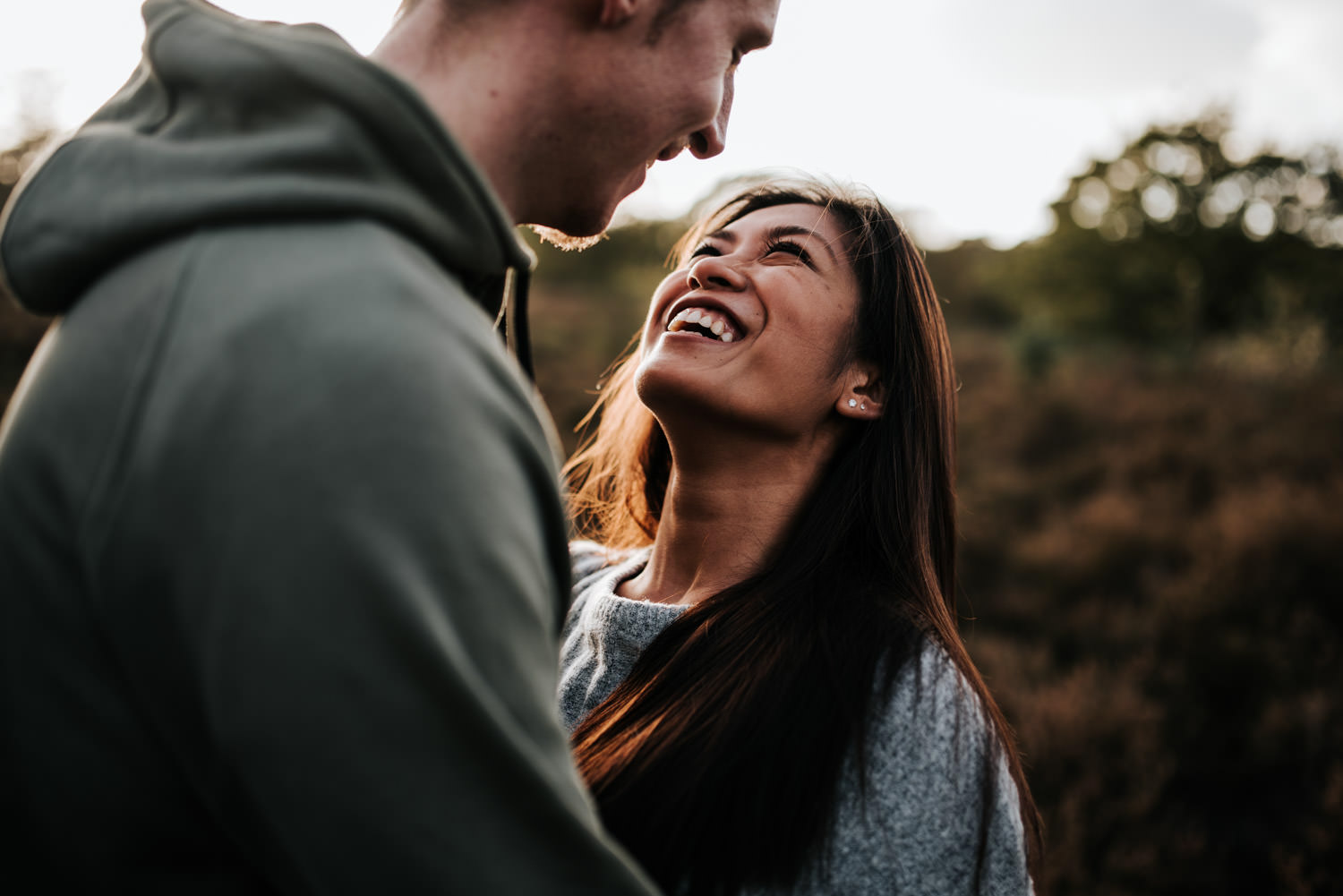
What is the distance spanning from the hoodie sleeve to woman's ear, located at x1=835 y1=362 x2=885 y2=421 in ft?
5.45

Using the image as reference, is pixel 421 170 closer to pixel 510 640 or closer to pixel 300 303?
pixel 300 303

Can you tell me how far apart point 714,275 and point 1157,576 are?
21.8 feet

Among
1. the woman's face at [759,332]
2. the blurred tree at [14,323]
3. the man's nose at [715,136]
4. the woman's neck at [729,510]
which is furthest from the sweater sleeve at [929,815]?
the blurred tree at [14,323]

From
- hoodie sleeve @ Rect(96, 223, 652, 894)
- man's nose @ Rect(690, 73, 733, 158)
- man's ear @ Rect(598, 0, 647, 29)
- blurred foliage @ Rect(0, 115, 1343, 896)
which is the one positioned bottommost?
blurred foliage @ Rect(0, 115, 1343, 896)

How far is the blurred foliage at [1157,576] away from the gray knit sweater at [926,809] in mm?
940

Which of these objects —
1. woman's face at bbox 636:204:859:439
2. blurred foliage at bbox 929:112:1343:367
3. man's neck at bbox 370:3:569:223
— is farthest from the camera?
blurred foliage at bbox 929:112:1343:367

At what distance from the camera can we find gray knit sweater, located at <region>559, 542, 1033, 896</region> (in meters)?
1.61

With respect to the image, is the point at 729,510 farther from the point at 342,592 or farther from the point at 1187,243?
the point at 1187,243

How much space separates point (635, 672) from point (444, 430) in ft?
4.60

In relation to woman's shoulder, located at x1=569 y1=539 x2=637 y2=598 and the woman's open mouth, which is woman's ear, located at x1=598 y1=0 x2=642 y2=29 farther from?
woman's shoulder, located at x1=569 y1=539 x2=637 y2=598

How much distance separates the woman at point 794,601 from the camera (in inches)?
64.1

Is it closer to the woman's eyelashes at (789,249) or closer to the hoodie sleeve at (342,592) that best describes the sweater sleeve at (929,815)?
A: the hoodie sleeve at (342,592)

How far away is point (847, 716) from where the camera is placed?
170 cm

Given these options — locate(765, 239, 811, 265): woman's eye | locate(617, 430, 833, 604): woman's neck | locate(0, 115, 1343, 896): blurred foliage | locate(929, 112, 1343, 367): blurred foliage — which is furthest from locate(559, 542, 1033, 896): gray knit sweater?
locate(929, 112, 1343, 367): blurred foliage
